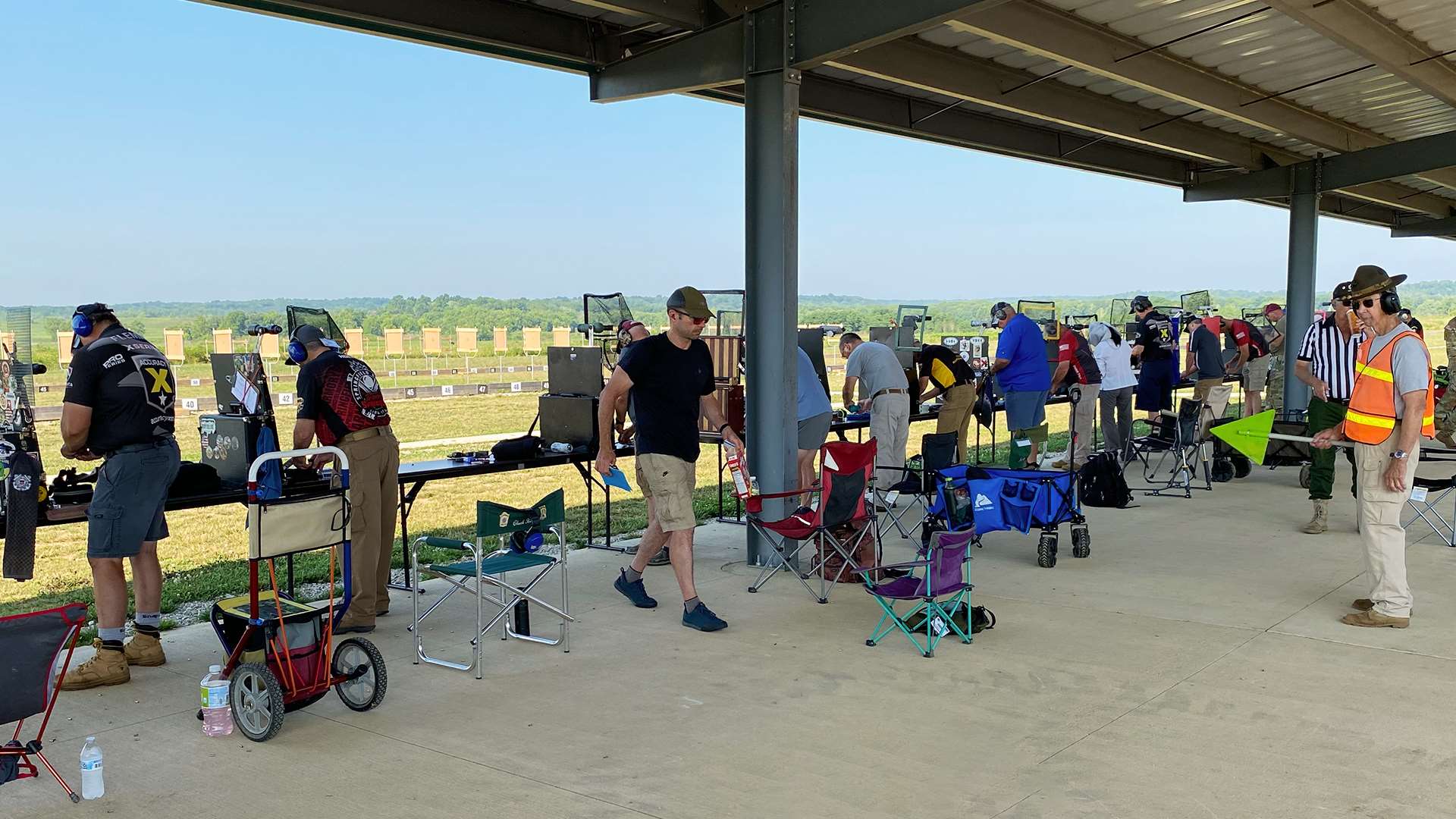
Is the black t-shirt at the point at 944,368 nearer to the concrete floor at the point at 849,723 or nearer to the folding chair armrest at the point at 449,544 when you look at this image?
the concrete floor at the point at 849,723

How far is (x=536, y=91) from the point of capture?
235 ft

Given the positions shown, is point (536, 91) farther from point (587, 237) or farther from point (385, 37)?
point (385, 37)

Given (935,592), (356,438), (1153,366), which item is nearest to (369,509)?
(356,438)

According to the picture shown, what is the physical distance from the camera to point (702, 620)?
16.9 feet

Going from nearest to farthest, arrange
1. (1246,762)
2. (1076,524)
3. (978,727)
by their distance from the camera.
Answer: (1246,762)
(978,727)
(1076,524)

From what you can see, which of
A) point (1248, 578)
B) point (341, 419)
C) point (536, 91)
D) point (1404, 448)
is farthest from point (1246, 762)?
point (536, 91)

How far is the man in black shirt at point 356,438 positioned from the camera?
4996 millimetres

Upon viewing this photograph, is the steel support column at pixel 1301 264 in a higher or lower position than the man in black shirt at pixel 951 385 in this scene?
higher

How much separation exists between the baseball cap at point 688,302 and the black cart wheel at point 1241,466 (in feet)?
23.8

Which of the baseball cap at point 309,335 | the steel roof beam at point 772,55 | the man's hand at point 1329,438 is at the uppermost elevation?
the steel roof beam at point 772,55

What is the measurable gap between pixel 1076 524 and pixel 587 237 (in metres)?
70.4

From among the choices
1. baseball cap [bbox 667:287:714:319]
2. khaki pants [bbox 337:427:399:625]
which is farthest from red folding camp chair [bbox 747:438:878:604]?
khaki pants [bbox 337:427:399:625]

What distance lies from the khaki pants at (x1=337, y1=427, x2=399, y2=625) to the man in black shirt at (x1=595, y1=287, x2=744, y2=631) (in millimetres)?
1027

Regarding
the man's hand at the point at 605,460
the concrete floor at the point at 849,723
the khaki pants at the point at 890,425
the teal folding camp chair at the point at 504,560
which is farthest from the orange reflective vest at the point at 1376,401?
the teal folding camp chair at the point at 504,560
